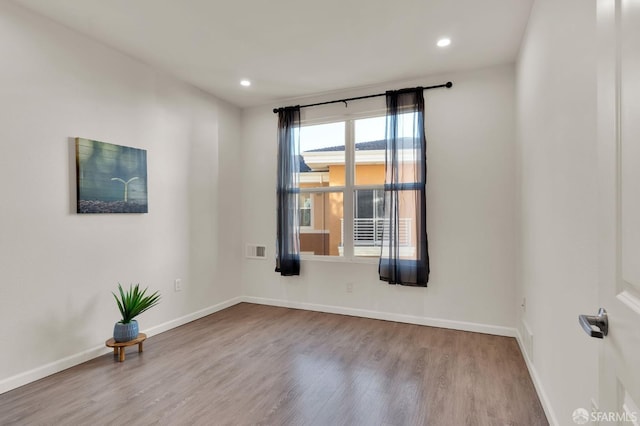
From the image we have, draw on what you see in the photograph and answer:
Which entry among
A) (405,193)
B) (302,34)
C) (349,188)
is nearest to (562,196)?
(405,193)

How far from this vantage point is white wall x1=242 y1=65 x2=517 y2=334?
11.3ft

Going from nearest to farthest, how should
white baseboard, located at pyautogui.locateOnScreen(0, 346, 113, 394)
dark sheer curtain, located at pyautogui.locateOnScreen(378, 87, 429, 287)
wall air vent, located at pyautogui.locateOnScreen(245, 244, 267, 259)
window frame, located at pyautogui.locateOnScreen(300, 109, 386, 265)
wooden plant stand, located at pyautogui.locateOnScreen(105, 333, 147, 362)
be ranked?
white baseboard, located at pyautogui.locateOnScreen(0, 346, 113, 394) < wooden plant stand, located at pyautogui.locateOnScreen(105, 333, 147, 362) < dark sheer curtain, located at pyautogui.locateOnScreen(378, 87, 429, 287) < window frame, located at pyautogui.locateOnScreen(300, 109, 386, 265) < wall air vent, located at pyautogui.locateOnScreen(245, 244, 267, 259)

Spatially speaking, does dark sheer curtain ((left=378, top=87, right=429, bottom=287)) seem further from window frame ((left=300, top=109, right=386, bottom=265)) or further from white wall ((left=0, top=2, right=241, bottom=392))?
white wall ((left=0, top=2, right=241, bottom=392))

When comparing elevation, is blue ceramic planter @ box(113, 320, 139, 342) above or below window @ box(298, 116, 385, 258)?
below

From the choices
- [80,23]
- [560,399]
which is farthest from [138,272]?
[560,399]

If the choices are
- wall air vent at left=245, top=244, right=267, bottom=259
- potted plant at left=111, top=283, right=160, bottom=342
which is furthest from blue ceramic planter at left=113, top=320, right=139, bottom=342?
wall air vent at left=245, top=244, right=267, bottom=259

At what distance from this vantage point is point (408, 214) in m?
3.80

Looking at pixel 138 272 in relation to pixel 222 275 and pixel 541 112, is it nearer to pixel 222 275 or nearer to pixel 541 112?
pixel 222 275

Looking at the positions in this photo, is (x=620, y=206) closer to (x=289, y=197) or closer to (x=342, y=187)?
(x=342, y=187)

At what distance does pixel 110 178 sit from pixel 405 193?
2968mm

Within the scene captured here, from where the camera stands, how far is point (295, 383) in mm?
2465

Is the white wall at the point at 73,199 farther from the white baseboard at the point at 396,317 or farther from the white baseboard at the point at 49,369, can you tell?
the white baseboard at the point at 396,317

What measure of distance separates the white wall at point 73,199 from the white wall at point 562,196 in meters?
3.44

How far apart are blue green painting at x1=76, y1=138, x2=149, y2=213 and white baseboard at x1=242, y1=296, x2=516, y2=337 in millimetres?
2083
